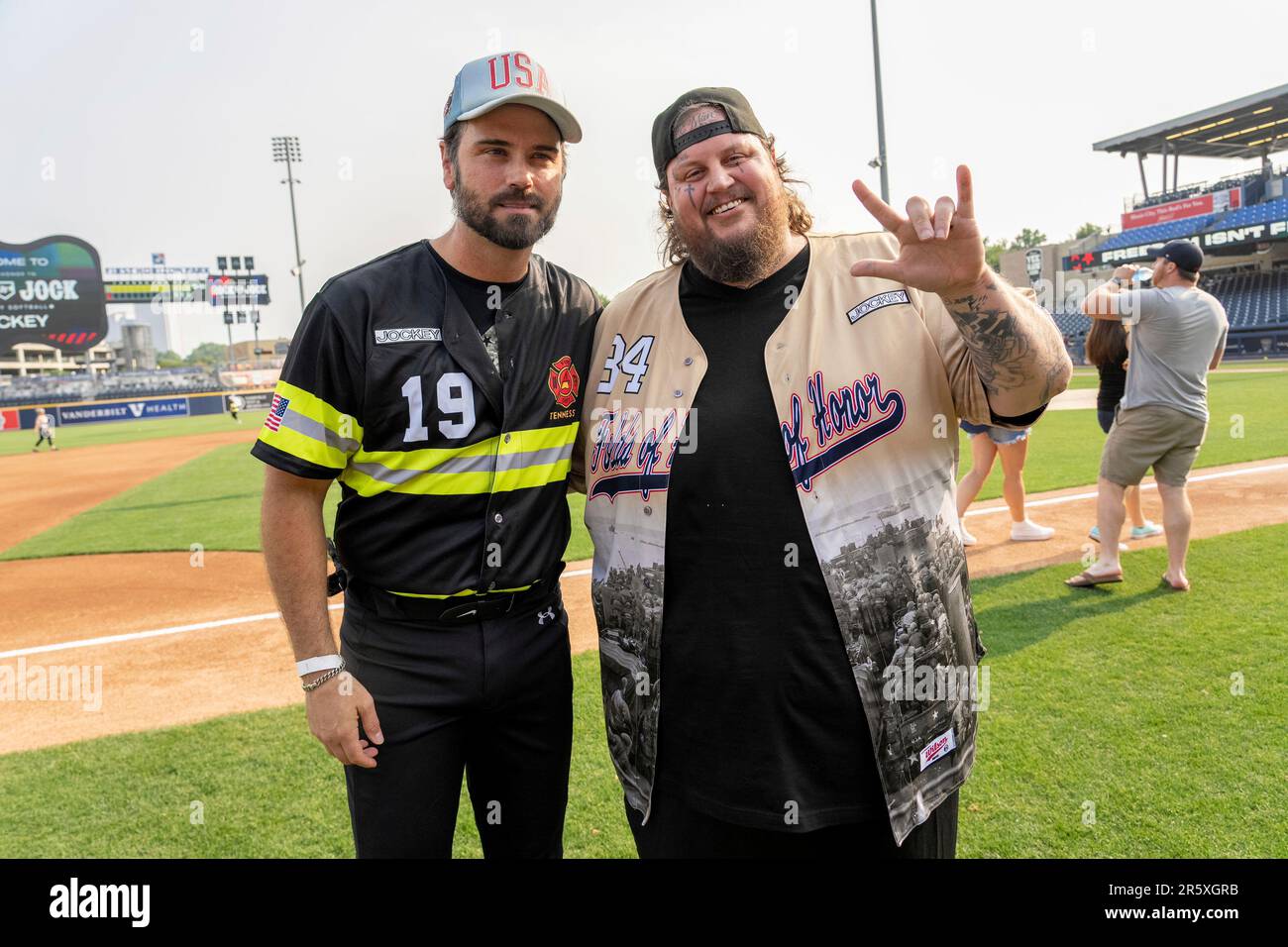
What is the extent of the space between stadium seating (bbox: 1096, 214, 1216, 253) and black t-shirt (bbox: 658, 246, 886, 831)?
2079 inches

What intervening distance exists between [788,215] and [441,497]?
1277mm

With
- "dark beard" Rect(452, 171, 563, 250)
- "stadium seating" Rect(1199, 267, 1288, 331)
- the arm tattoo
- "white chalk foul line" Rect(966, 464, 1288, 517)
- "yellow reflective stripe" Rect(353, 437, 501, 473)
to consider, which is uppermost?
"stadium seating" Rect(1199, 267, 1288, 331)

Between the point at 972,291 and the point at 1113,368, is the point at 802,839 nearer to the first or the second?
the point at 972,291

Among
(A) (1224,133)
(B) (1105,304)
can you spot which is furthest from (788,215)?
(A) (1224,133)

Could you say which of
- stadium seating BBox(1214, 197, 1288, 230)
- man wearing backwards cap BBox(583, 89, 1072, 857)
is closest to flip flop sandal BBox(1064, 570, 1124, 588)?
man wearing backwards cap BBox(583, 89, 1072, 857)

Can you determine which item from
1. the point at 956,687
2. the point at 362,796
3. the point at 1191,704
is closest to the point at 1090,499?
the point at 1191,704

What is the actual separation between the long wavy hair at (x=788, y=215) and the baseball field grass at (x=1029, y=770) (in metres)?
1.50

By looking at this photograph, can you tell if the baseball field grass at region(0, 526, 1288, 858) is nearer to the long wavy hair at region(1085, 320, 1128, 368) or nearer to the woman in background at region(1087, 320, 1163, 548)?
the woman in background at region(1087, 320, 1163, 548)

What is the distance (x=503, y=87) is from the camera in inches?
88.0

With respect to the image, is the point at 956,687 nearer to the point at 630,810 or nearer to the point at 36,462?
the point at 630,810

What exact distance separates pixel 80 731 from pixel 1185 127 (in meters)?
54.1

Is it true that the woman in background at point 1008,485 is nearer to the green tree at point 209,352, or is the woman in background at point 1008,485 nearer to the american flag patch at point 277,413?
the american flag patch at point 277,413

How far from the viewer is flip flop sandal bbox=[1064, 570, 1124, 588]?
5.80m

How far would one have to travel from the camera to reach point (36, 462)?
22.4m
